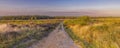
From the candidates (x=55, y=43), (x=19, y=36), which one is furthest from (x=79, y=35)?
(x=55, y=43)

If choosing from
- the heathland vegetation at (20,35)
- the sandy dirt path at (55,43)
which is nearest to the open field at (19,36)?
the heathland vegetation at (20,35)

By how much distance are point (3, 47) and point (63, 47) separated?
4704 mm

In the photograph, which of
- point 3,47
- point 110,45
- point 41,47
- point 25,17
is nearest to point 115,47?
point 110,45

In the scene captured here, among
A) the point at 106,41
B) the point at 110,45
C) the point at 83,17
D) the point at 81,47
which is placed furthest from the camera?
the point at 83,17

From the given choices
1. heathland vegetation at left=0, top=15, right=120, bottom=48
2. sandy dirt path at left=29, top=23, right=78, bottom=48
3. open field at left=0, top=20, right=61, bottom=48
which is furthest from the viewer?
sandy dirt path at left=29, top=23, right=78, bottom=48

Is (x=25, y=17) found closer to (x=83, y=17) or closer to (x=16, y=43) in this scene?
(x=83, y=17)

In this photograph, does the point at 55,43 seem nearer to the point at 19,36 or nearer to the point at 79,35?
the point at 19,36

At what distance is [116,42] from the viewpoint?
56.3 feet

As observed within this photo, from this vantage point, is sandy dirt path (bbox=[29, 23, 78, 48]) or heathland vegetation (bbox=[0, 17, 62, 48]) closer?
heathland vegetation (bbox=[0, 17, 62, 48])

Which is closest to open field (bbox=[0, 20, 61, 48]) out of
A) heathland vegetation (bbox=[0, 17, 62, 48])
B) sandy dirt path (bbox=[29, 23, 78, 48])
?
heathland vegetation (bbox=[0, 17, 62, 48])

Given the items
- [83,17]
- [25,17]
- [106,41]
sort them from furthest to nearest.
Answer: [25,17]
[83,17]
[106,41]

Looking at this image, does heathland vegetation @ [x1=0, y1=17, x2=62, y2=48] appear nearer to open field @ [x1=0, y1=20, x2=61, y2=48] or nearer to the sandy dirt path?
open field @ [x1=0, y1=20, x2=61, y2=48]

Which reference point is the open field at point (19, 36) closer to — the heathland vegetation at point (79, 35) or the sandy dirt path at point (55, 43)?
the heathland vegetation at point (79, 35)

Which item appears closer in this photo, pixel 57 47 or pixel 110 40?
pixel 110 40
